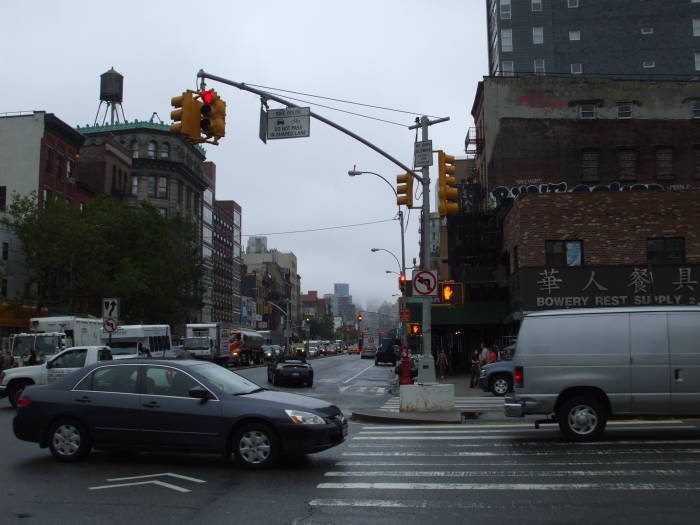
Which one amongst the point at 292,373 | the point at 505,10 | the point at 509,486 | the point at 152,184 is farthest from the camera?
the point at 152,184

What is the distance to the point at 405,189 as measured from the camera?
18219mm

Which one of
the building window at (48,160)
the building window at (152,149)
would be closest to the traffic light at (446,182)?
the building window at (48,160)

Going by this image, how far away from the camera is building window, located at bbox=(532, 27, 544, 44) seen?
66312 mm

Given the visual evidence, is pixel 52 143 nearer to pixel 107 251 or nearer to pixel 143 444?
pixel 107 251

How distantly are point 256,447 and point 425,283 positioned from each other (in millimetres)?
8505

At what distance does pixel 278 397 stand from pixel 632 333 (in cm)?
603

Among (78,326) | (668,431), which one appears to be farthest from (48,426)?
(78,326)

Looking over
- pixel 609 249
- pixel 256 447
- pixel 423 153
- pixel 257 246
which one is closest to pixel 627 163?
pixel 609 249

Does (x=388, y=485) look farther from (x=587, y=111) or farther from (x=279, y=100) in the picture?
(x=587, y=111)

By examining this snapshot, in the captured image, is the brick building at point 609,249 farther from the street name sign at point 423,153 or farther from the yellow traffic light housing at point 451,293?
the street name sign at point 423,153

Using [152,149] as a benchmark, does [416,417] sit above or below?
below

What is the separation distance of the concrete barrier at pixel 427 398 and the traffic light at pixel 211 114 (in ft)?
24.8

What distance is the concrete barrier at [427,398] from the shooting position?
1720 centimetres

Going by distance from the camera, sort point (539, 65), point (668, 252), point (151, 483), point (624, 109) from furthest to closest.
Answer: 1. point (539, 65)
2. point (624, 109)
3. point (668, 252)
4. point (151, 483)
